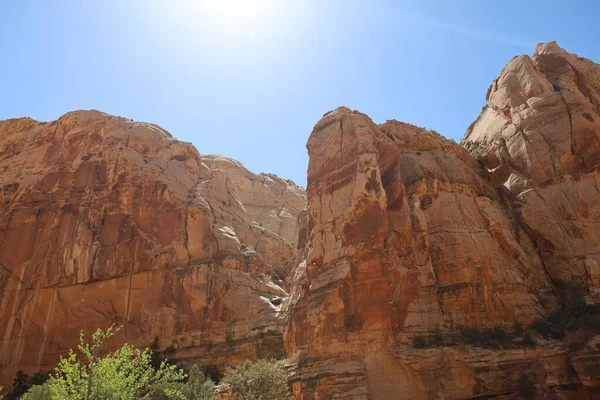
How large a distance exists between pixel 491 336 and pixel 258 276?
967 inches

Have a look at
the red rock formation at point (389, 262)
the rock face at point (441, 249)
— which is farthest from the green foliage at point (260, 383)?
the red rock formation at point (389, 262)

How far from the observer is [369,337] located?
23.6 m

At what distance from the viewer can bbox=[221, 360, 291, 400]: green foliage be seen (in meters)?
24.3

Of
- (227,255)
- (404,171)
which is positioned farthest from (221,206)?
(404,171)

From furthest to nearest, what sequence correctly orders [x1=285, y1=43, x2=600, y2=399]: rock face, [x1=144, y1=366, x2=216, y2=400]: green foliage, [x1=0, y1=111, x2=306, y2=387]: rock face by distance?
[x1=0, y1=111, x2=306, y2=387]: rock face
[x1=144, y1=366, x2=216, y2=400]: green foliage
[x1=285, y1=43, x2=600, y2=399]: rock face

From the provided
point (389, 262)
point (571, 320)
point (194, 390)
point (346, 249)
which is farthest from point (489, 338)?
point (194, 390)

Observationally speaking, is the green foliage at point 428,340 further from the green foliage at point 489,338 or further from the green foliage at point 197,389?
the green foliage at point 197,389

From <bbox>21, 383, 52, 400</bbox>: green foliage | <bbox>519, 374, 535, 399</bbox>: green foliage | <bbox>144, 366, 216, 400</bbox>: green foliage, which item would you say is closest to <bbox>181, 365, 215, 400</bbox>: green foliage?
<bbox>144, 366, 216, 400</bbox>: green foliage

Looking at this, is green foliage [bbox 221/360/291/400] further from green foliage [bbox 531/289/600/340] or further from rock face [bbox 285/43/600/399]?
green foliage [bbox 531/289/600/340]

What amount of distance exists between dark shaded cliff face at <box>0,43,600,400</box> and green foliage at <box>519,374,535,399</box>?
361 millimetres

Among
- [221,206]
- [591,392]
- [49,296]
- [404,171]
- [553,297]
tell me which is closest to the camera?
[591,392]

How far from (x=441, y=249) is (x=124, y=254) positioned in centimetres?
2960

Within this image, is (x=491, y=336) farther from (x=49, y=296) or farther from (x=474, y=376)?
(x=49, y=296)

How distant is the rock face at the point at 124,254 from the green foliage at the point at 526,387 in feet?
63.4
